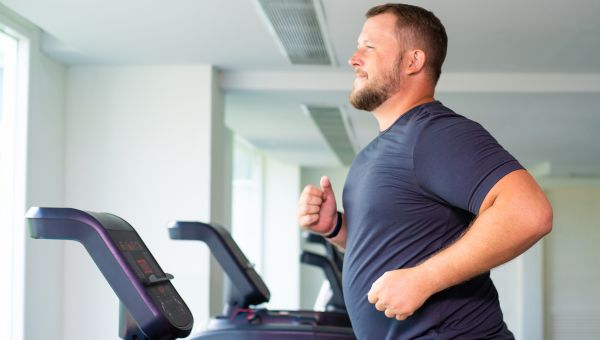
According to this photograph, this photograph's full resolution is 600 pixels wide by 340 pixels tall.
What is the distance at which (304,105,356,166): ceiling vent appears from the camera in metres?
6.35

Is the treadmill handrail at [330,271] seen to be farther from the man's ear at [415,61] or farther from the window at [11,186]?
the man's ear at [415,61]

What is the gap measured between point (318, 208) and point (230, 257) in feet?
4.53

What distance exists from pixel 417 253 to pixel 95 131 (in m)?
3.88

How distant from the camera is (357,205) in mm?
1437

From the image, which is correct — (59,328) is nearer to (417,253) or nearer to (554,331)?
(417,253)

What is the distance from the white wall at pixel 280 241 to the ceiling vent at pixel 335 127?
186cm

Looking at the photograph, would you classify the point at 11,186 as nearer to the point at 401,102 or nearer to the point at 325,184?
the point at 325,184

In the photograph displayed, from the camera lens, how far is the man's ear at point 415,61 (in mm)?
1470

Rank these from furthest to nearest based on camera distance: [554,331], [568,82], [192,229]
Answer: [554,331] < [568,82] < [192,229]

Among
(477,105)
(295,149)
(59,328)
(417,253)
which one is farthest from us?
(295,149)

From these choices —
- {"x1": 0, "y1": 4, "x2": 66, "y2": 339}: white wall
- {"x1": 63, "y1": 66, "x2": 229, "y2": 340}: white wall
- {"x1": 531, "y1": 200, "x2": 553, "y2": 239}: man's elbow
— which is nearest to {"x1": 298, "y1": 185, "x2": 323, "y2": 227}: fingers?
{"x1": 531, "y1": 200, "x2": 553, "y2": 239}: man's elbow

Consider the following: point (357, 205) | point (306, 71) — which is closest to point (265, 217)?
point (306, 71)

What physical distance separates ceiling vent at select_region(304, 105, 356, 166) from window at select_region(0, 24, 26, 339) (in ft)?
8.22

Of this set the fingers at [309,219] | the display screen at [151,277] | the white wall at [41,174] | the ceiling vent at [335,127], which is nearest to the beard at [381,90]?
the fingers at [309,219]
